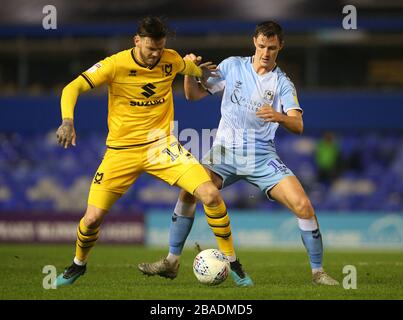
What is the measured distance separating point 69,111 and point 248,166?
2.03 meters

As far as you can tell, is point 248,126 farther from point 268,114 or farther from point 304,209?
point 304,209

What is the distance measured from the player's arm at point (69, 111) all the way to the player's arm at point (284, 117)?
5.62 feet

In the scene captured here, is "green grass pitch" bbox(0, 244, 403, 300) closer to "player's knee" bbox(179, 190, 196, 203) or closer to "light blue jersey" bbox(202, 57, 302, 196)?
"player's knee" bbox(179, 190, 196, 203)

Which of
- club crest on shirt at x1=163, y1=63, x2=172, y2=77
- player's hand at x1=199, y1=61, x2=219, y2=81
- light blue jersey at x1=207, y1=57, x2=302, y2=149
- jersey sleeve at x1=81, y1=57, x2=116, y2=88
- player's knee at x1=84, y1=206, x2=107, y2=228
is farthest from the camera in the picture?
player's hand at x1=199, y1=61, x2=219, y2=81

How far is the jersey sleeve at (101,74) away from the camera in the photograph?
888 cm

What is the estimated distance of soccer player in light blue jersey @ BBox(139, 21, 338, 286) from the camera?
9.30m

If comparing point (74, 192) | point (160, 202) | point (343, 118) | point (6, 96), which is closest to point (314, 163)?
point (343, 118)

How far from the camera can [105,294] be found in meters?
8.34

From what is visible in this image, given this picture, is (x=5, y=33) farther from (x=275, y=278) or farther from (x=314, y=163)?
(x=275, y=278)

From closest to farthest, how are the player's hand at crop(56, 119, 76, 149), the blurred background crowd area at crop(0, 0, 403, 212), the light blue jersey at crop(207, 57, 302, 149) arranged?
the player's hand at crop(56, 119, 76, 149) → the light blue jersey at crop(207, 57, 302, 149) → the blurred background crowd area at crop(0, 0, 403, 212)

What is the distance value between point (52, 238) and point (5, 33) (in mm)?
5834

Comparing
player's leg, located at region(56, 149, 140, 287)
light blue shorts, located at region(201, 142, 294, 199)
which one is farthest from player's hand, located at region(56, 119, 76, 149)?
light blue shorts, located at region(201, 142, 294, 199)

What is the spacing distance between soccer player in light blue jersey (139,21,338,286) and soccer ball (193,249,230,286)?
0.34 metres

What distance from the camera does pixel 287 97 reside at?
9430 mm
